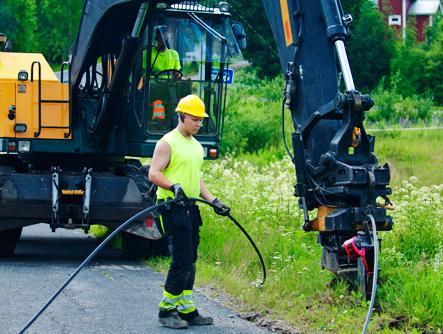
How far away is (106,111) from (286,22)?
202 inches

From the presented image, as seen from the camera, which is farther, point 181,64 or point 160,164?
point 181,64

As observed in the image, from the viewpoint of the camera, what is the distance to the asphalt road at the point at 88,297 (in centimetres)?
951

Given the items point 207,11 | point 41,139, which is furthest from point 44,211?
point 207,11

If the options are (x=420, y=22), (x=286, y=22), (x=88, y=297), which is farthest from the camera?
(x=420, y=22)

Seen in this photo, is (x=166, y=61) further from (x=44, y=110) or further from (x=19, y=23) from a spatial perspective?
(x=19, y=23)

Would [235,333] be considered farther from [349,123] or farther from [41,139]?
[41,139]

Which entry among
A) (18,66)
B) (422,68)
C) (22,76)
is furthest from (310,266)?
(422,68)

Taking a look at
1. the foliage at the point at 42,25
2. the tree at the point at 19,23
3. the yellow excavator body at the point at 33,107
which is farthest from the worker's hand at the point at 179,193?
the tree at the point at 19,23

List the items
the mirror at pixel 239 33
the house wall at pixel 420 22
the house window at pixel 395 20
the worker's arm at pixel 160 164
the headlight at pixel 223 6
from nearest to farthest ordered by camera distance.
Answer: the worker's arm at pixel 160 164
the headlight at pixel 223 6
the mirror at pixel 239 33
the house window at pixel 395 20
the house wall at pixel 420 22

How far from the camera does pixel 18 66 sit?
15562 mm

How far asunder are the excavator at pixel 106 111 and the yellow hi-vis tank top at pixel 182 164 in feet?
12.7

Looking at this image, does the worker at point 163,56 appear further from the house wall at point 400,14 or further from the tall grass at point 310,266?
the house wall at point 400,14

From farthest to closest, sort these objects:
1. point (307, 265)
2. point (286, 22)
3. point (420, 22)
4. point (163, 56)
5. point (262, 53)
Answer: point (420, 22), point (262, 53), point (163, 56), point (307, 265), point (286, 22)

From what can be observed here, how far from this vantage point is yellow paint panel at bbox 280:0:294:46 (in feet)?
32.6
